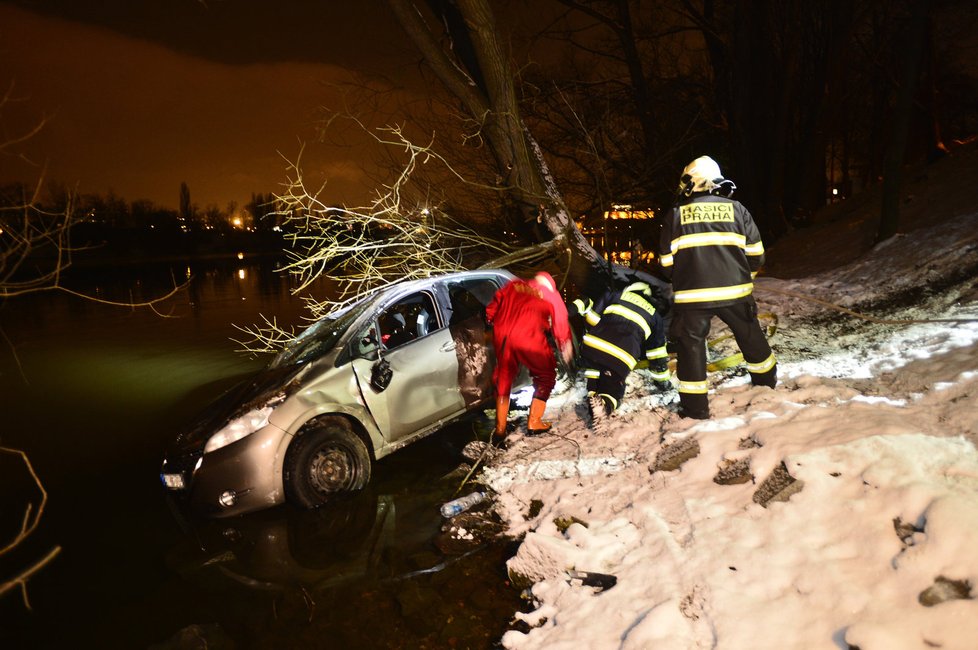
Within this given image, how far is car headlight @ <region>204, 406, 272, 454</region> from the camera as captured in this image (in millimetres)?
4137

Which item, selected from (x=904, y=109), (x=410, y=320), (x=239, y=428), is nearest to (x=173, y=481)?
(x=239, y=428)

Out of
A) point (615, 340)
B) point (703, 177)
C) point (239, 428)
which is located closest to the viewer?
point (703, 177)

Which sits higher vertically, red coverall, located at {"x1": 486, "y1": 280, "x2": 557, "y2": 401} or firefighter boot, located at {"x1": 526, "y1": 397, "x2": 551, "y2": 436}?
red coverall, located at {"x1": 486, "y1": 280, "x2": 557, "y2": 401}

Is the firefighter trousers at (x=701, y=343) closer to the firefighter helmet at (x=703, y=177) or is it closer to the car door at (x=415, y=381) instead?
the firefighter helmet at (x=703, y=177)

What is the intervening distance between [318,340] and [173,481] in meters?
1.56

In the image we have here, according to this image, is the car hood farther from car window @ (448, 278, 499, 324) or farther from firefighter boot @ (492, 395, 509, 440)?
firefighter boot @ (492, 395, 509, 440)

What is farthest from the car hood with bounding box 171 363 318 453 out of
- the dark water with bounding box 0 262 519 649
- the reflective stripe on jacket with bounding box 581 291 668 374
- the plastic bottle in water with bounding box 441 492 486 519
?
the reflective stripe on jacket with bounding box 581 291 668 374

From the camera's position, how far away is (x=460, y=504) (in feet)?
13.8

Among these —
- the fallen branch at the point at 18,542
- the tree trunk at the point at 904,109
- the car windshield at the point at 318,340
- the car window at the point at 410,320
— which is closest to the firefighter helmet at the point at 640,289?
the car window at the point at 410,320

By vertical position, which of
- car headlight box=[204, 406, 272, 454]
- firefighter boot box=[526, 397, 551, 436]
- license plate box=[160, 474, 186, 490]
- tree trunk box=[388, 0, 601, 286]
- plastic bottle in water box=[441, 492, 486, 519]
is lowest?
plastic bottle in water box=[441, 492, 486, 519]

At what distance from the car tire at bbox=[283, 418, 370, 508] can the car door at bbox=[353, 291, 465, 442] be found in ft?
0.95

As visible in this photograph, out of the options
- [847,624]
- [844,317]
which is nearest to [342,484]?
[847,624]

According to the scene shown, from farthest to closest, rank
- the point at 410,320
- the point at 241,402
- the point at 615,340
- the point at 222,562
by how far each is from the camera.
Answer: the point at 410,320 → the point at 615,340 → the point at 241,402 → the point at 222,562

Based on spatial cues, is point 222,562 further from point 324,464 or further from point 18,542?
point 18,542
